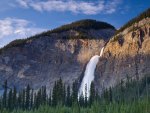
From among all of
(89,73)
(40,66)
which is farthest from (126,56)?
(40,66)

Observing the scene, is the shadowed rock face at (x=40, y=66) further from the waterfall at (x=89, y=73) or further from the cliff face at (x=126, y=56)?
the cliff face at (x=126, y=56)

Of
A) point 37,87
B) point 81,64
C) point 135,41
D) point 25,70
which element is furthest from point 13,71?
point 135,41

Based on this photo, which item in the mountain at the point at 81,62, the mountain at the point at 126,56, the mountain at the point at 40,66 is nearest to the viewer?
the mountain at the point at 126,56

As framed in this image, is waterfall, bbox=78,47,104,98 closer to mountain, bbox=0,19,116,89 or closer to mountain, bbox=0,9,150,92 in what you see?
mountain, bbox=0,9,150,92

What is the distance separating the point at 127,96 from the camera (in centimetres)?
14338

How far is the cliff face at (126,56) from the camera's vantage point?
167000 millimetres

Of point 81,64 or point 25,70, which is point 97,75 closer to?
point 81,64

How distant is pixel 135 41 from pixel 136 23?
18.4m

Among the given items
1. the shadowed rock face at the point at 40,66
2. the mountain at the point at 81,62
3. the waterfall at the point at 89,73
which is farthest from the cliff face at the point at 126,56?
the shadowed rock face at the point at 40,66

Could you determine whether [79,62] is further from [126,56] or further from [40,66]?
[126,56]

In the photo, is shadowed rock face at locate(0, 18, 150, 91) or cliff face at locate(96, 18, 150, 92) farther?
shadowed rock face at locate(0, 18, 150, 91)

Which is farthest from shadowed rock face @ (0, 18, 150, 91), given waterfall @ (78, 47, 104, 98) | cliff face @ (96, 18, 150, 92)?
waterfall @ (78, 47, 104, 98)

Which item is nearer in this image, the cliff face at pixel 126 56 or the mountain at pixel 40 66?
the cliff face at pixel 126 56

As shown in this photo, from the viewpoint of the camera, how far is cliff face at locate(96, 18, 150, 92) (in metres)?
167
